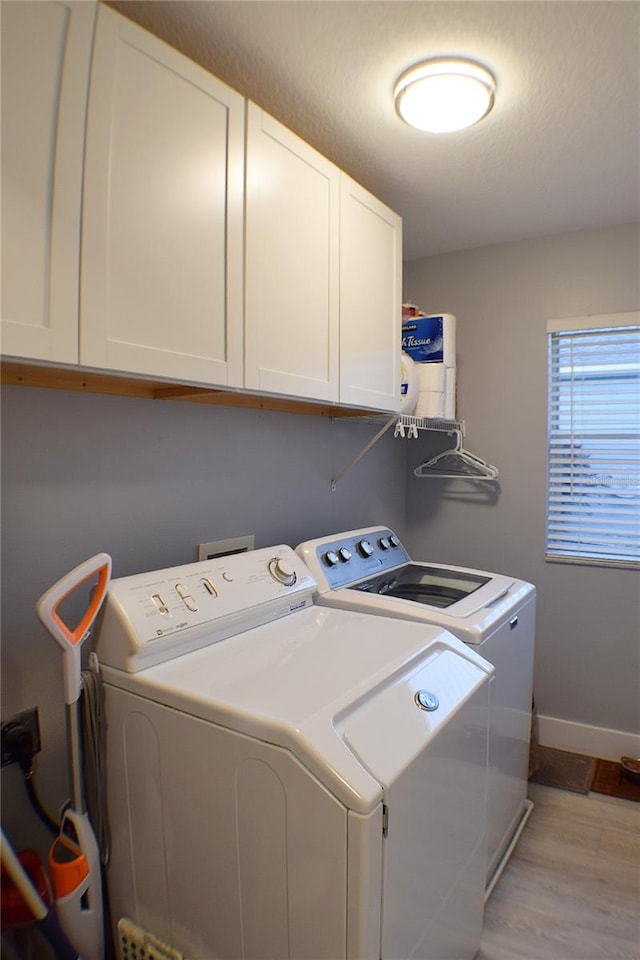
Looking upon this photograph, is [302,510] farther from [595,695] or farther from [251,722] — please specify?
[595,695]

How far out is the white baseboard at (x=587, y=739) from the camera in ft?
8.54

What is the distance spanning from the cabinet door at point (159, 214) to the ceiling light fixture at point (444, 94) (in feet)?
1.62

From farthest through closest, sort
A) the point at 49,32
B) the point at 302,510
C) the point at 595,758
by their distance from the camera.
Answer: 1. the point at 595,758
2. the point at 302,510
3. the point at 49,32

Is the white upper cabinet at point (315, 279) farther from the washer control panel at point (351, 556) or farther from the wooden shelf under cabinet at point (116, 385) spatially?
the washer control panel at point (351, 556)

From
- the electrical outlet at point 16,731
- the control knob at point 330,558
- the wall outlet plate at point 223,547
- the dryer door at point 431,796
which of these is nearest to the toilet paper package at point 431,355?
the control knob at point 330,558

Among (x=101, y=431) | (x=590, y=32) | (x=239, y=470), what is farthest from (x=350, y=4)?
(x=239, y=470)

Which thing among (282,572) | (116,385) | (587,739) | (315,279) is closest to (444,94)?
(315,279)

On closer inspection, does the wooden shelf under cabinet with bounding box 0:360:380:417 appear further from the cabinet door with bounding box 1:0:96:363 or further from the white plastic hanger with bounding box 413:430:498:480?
the white plastic hanger with bounding box 413:430:498:480

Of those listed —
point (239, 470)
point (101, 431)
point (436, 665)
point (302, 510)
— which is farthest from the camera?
point (302, 510)

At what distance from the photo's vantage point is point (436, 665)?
4.50ft

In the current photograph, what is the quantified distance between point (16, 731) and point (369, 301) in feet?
5.31

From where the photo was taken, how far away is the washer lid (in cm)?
97

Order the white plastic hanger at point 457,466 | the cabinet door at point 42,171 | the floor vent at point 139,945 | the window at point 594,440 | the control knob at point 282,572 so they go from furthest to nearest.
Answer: the white plastic hanger at point 457,466 < the window at point 594,440 < the control knob at point 282,572 < the floor vent at point 139,945 < the cabinet door at point 42,171

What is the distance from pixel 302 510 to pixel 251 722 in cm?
128
